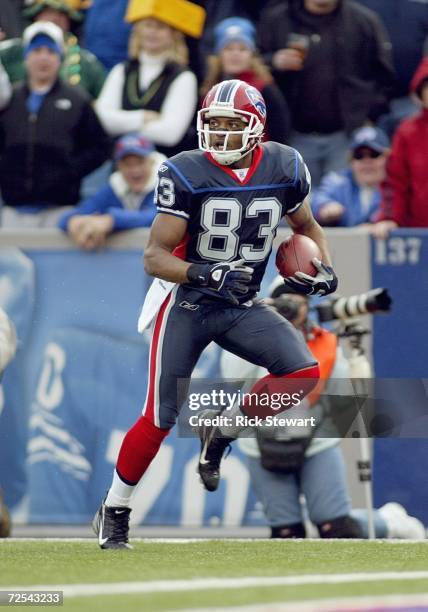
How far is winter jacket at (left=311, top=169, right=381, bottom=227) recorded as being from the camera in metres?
8.40

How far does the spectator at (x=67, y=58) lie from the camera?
30.4ft

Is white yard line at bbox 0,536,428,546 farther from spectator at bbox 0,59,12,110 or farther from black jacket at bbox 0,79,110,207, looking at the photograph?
spectator at bbox 0,59,12,110

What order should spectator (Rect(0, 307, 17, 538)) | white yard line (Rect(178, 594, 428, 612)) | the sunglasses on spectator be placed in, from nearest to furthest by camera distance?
white yard line (Rect(178, 594, 428, 612)), spectator (Rect(0, 307, 17, 538)), the sunglasses on spectator

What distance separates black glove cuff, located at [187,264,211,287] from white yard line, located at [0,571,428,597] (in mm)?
1302

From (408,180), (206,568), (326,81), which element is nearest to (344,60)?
(326,81)

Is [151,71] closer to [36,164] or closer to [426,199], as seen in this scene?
[36,164]

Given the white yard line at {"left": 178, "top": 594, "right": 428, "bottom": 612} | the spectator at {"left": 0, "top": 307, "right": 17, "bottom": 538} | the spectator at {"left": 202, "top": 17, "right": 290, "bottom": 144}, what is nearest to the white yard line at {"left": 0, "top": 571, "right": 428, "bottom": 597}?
the white yard line at {"left": 178, "top": 594, "right": 428, "bottom": 612}

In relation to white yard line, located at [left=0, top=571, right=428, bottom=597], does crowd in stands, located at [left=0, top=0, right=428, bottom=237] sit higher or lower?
higher

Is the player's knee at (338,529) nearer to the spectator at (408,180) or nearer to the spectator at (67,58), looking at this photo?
the spectator at (408,180)

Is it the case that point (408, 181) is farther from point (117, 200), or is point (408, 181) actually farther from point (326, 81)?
point (117, 200)

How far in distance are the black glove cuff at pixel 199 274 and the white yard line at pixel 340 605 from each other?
68.1 inches

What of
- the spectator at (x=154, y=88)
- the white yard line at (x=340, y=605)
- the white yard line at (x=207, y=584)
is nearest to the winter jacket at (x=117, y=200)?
the spectator at (x=154, y=88)

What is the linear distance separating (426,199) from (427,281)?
1.85 ft

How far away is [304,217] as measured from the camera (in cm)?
651
